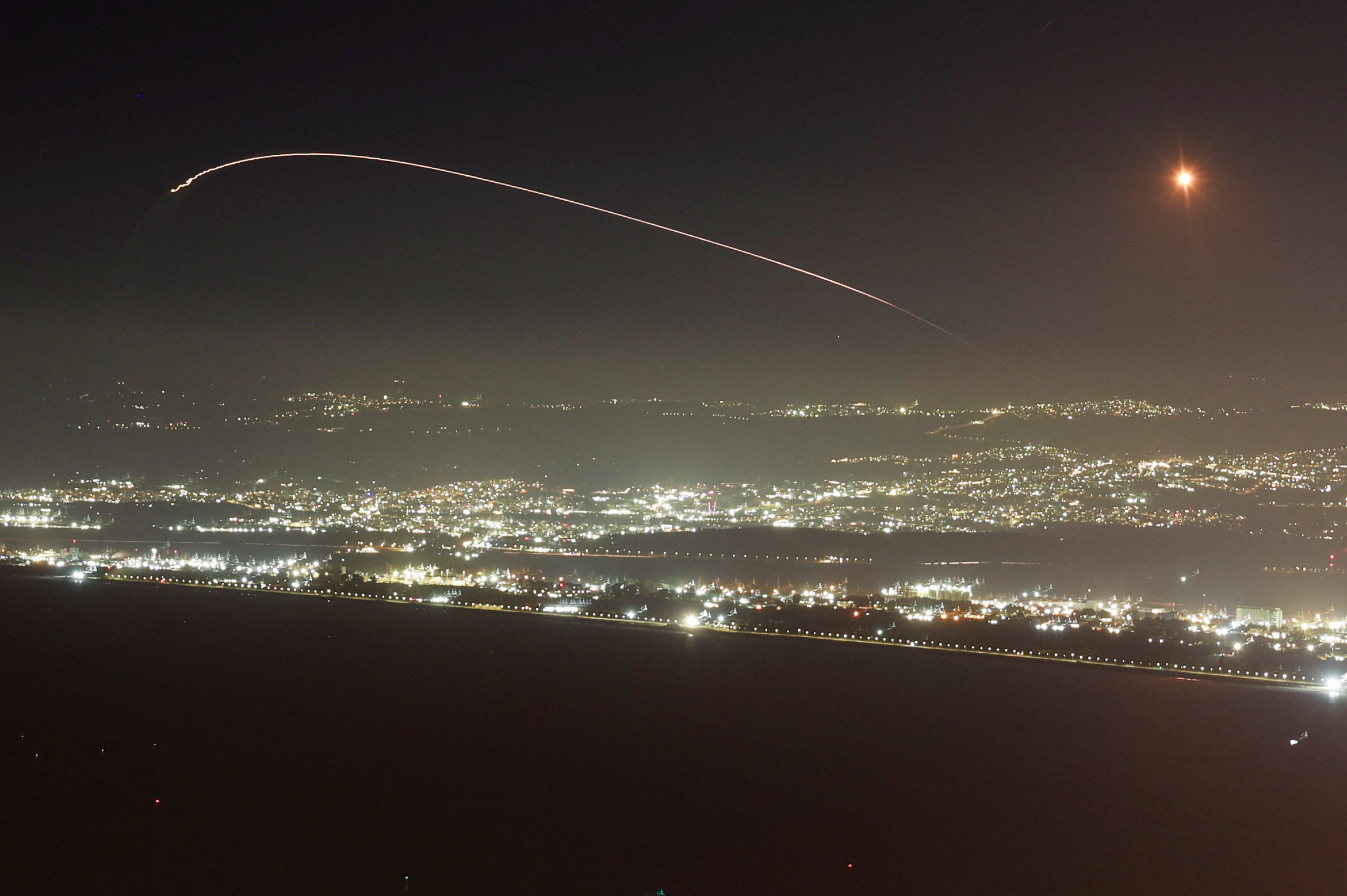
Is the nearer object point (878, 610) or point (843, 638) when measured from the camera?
point (843, 638)

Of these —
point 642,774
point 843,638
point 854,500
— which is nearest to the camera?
point 642,774

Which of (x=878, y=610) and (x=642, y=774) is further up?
(x=878, y=610)

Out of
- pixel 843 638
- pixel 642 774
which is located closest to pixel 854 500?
pixel 843 638

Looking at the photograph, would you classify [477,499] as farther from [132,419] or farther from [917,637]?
[917,637]

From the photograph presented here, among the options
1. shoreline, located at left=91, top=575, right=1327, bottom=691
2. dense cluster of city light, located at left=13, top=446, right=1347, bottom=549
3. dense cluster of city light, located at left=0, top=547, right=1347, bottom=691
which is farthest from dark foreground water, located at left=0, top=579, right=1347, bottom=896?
dense cluster of city light, located at left=13, top=446, right=1347, bottom=549

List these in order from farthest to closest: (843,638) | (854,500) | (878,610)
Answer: (854,500) < (878,610) < (843,638)

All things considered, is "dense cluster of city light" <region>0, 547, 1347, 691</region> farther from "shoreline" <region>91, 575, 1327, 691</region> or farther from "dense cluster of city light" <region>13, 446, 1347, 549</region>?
"dense cluster of city light" <region>13, 446, 1347, 549</region>

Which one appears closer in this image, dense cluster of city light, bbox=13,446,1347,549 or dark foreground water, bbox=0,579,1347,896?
dark foreground water, bbox=0,579,1347,896

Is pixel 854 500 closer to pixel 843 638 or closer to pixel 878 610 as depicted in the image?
pixel 878 610

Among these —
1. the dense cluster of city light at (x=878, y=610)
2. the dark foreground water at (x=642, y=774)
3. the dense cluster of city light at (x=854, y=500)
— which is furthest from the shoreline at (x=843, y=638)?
the dense cluster of city light at (x=854, y=500)

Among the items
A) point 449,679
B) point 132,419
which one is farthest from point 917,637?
point 132,419

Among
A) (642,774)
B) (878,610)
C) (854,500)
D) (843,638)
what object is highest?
(854,500)
